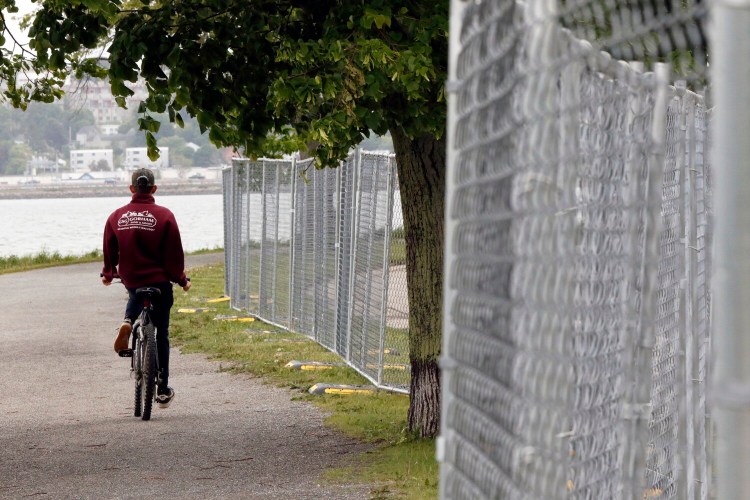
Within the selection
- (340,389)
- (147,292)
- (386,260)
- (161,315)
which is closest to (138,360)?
(161,315)

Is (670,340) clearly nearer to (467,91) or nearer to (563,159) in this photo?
(467,91)

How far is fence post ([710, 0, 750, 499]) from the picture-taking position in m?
1.77

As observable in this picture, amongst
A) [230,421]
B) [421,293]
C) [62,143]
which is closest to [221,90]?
[421,293]

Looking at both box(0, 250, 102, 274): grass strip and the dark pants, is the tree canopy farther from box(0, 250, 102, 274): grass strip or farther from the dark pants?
box(0, 250, 102, 274): grass strip

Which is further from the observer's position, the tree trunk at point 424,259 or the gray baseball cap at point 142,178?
the gray baseball cap at point 142,178

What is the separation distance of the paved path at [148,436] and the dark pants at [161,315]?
428 mm

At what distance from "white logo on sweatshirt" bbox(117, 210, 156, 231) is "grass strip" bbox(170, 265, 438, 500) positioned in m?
1.89

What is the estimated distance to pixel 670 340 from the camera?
17.9ft

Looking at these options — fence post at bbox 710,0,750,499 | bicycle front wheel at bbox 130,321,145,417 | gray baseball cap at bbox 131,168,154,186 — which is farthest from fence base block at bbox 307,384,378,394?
fence post at bbox 710,0,750,499

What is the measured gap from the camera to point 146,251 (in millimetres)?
10125

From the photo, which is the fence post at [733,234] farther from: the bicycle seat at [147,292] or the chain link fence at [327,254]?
the bicycle seat at [147,292]

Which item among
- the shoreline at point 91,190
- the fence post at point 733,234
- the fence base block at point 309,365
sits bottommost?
the shoreline at point 91,190

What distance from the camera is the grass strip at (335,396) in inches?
310

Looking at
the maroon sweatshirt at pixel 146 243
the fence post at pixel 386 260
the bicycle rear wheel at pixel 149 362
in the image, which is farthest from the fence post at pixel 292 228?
the bicycle rear wheel at pixel 149 362
